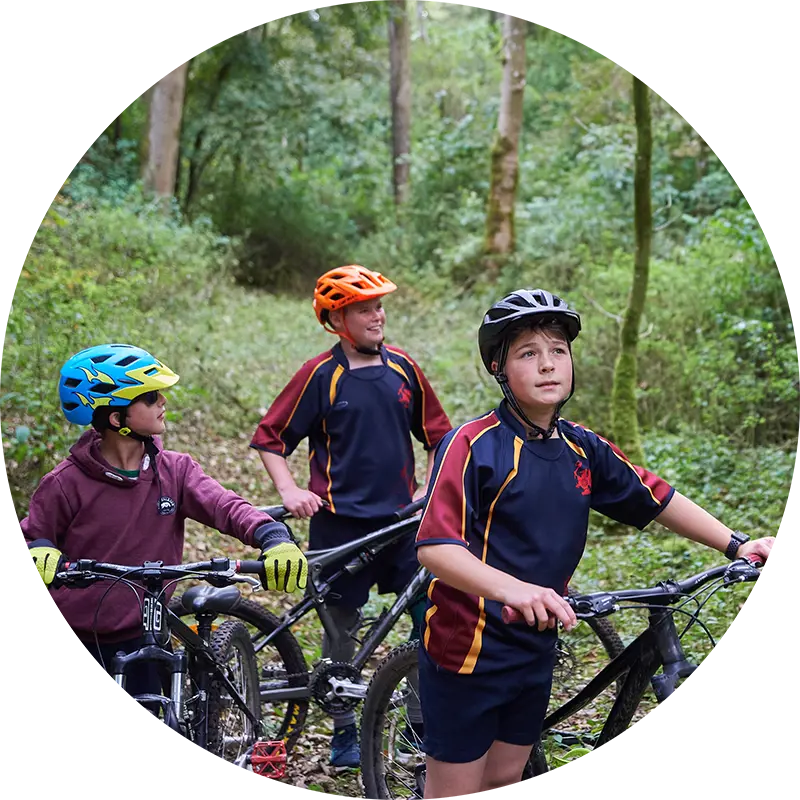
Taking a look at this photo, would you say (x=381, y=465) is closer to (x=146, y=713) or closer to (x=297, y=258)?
(x=146, y=713)

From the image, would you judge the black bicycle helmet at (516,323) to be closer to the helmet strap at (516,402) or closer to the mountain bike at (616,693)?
the helmet strap at (516,402)

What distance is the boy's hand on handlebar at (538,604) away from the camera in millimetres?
2879

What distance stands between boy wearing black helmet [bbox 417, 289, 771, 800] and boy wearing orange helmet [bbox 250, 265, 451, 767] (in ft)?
4.88

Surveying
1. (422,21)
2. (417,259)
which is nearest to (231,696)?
(417,259)

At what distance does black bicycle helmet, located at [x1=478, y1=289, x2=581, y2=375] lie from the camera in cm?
318

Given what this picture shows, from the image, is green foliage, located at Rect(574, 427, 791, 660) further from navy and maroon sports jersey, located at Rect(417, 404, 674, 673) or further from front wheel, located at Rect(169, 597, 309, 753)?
navy and maroon sports jersey, located at Rect(417, 404, 674, 673)

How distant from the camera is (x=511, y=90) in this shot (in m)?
13.5

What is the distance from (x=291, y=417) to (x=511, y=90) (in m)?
9.56

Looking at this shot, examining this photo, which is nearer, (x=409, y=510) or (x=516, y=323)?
(x=516, y=323)

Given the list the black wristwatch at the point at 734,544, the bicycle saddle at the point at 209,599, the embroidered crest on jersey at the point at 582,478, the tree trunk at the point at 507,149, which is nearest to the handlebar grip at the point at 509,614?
the embroidered crest on jersey at the point at 582,478

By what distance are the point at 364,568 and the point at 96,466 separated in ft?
4.45

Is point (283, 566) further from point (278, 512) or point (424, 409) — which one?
point (424, 409)

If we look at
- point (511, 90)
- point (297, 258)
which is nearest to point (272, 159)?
point (297, 258)

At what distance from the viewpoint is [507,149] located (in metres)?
13.7
